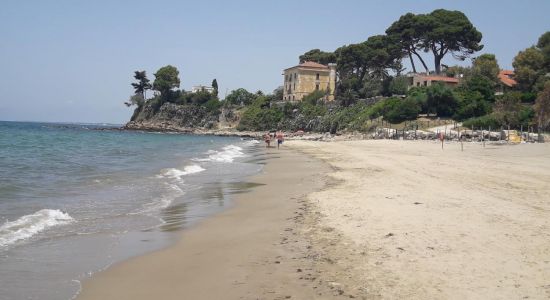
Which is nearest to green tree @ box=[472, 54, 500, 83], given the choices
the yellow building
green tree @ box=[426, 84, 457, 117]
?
green tree @ box=[426, 84, 457, 117]

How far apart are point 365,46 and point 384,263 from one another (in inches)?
2931

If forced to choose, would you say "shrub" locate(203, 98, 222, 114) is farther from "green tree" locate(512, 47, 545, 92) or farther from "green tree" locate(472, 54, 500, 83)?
"green tree" locate(512, 47, 545, 92)

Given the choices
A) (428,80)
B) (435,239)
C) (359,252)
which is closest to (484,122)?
(428,80)

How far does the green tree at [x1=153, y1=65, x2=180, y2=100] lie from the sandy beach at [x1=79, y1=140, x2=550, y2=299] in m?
113

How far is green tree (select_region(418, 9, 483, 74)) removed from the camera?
226ft

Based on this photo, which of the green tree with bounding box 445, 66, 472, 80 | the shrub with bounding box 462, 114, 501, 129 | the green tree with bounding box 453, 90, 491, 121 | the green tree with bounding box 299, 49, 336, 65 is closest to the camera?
the shrub with bounding box 462, 114, 501, 129

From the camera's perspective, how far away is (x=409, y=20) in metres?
71.9

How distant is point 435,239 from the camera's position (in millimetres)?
6895

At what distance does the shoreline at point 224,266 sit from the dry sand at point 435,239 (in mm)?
443

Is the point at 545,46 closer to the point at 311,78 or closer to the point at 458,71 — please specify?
the point at 458,71

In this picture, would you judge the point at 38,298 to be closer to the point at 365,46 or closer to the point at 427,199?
the point at 427,199

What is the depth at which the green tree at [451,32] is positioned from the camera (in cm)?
6875

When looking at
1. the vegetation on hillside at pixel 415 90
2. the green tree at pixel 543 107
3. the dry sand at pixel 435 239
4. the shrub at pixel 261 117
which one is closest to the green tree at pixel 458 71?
the vegetation on hillside at pixel 415 90

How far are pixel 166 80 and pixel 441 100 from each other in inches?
3232
